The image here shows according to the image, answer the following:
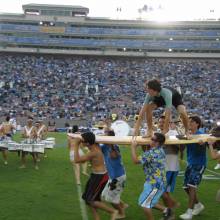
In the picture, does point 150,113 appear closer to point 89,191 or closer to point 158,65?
point 89,191

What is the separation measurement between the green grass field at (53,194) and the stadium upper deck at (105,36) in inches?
2005

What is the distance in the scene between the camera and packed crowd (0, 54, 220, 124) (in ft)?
150

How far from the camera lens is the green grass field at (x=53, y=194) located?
8.90 metres

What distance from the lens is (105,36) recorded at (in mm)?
66562

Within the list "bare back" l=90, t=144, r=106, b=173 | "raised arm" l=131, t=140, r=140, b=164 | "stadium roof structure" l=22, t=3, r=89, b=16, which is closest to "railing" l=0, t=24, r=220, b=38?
"stadium roof structure" l=22, t=3, r=89, b=16

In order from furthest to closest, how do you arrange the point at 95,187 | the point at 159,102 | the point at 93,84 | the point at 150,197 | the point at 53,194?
1. the point at 93,84
2. the point at 53,194
3. the point at 159,102
4. the point at 95,187
5. the point at 150,197

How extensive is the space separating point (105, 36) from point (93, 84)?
50.0ft

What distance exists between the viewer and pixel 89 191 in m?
7.45

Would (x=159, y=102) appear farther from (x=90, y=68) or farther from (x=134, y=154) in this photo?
(x=90, y=68)

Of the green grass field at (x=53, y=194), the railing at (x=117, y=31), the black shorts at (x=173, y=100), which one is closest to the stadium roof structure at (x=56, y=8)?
the railing at (x=117, y=31)

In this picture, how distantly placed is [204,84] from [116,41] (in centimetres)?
1682

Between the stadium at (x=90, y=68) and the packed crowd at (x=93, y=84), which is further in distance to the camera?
the packed crowd at (x=93, y=84)

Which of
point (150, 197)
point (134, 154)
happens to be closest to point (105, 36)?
point (134, 154)

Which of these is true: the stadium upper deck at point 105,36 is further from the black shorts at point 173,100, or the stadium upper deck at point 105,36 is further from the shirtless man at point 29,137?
the black shorts at point 173,100
